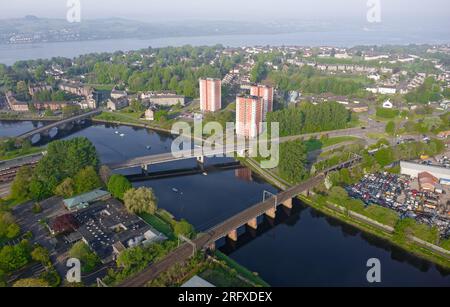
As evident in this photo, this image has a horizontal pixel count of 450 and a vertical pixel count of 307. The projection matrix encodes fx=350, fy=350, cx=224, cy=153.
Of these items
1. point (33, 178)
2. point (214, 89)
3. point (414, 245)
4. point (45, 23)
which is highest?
point (45, 23)

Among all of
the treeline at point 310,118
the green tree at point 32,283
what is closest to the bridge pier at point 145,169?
the treeline at point 310,118

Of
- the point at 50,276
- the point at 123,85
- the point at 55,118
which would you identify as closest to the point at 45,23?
the point at 123,85

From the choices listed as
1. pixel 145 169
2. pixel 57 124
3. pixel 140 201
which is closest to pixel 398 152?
pixel 145 169

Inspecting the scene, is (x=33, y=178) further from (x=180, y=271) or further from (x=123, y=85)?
(x=123, y=85)

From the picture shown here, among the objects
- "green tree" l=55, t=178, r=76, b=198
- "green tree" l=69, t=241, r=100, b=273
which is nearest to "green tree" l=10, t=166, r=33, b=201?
"green tree" l=55, t=178, r=76, b=198

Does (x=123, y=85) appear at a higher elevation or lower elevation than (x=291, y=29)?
lower
